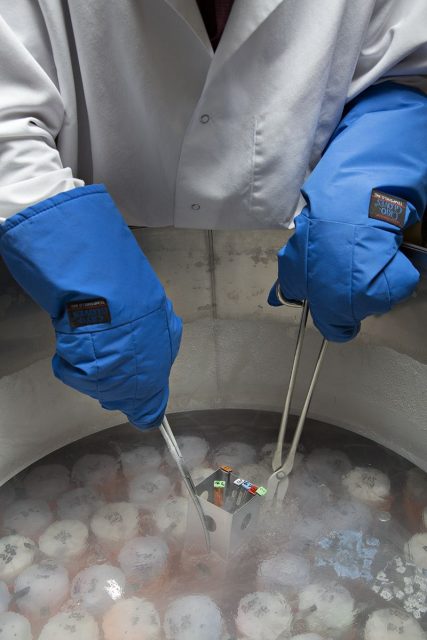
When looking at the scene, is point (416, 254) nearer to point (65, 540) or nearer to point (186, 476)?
point (186, 476)

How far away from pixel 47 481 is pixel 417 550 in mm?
547

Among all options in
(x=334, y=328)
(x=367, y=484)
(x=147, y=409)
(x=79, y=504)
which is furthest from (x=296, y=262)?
(x=79, y=504)

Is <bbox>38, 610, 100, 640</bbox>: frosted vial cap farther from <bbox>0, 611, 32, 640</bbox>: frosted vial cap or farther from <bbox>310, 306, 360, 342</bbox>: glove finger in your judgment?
<bbox>310, 306, 360, 342</bbox>: glove finger

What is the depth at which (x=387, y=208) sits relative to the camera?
82cm

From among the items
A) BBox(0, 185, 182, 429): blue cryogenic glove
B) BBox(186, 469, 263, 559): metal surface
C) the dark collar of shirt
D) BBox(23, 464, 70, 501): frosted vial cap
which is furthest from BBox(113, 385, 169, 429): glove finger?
the dark collar of shirt

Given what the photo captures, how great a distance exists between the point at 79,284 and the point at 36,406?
44cm

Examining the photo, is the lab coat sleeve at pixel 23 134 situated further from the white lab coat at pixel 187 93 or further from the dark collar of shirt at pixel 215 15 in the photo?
the dark collar of shirt at pixel 215 15

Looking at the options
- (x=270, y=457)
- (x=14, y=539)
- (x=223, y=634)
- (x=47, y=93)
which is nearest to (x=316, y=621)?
(x=223, y=634)

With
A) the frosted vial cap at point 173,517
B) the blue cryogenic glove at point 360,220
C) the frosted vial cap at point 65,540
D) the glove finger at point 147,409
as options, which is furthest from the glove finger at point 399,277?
the frosted vial cap at point 65,540

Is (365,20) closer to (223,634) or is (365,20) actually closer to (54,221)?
(54,221)

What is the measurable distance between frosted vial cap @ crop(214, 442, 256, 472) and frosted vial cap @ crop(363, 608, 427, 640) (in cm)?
32

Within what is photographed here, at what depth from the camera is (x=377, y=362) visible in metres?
1.14

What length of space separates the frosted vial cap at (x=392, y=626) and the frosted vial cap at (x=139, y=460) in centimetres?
40

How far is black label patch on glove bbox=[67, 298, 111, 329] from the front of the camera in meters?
0.73
